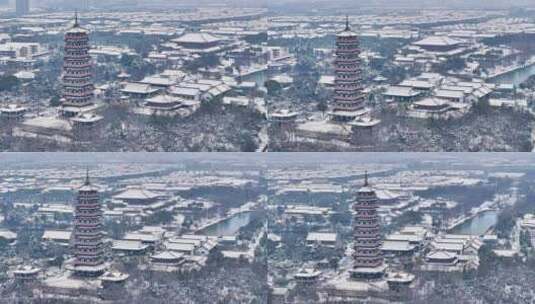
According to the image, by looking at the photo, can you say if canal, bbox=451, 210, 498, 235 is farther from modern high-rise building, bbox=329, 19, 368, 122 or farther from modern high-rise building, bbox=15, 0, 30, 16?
modern high-rise building, bbox=15, 0, 30, 16

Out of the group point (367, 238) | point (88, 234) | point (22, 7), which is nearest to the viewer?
point (22, 7)

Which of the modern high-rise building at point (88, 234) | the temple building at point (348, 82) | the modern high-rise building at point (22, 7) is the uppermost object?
the modern high-rise building at point (22, 7)

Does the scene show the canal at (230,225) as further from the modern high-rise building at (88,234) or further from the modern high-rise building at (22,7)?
the modern high-rise building at (22,7)

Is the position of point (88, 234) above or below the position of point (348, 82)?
below

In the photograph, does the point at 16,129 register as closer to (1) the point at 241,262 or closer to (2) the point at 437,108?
(1) the point at 241,262

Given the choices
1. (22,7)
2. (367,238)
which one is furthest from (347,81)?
(22,7)

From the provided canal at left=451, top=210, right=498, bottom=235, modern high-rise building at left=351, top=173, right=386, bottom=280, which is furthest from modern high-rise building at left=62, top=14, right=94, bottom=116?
canal at left=451, top=210, right=498, bottom=235

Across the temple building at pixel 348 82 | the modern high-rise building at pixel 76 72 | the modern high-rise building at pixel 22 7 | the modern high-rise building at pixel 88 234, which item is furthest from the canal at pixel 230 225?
the modern high-rise building at pixel 22 7

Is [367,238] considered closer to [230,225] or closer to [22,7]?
[230,225]
